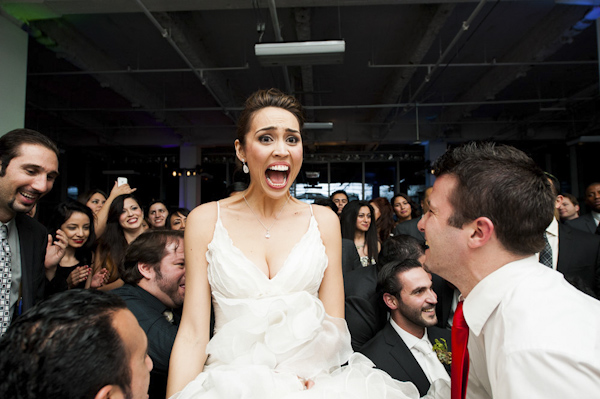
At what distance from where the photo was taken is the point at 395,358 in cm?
210

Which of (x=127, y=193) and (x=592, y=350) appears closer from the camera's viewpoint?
(x=592, y=350)

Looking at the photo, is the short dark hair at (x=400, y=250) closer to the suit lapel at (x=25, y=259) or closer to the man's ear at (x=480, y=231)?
the man's ear at (x=480, y=231)

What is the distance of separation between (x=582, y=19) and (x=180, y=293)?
6.07m

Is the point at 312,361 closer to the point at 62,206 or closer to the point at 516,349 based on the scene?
the point at 516,349

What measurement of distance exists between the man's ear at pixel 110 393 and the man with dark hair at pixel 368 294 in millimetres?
1739

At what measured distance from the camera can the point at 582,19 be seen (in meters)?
5.05

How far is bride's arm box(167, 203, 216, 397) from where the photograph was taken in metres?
1.24

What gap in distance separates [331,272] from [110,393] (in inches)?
33.5

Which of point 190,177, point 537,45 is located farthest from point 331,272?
point 190,177

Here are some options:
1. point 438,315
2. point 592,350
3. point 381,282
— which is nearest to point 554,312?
point 592,350

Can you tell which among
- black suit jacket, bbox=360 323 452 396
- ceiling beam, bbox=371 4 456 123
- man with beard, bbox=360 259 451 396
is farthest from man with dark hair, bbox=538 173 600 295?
ceiling beam, bbox=371 4 456 123

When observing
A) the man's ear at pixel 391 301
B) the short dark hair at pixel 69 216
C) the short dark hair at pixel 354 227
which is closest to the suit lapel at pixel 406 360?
the man's ear at pixel 391 301

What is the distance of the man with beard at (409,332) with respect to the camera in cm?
209

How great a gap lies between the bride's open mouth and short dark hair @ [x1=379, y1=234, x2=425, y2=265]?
1539 mm
